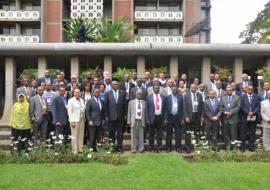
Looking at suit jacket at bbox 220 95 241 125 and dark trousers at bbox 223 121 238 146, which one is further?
dark trousers at bbox 223 121 238 146

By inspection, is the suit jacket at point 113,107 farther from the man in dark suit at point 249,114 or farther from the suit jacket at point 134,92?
the man in dark suit at point 249,114

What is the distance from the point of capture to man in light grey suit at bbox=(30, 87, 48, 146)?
42.5ft

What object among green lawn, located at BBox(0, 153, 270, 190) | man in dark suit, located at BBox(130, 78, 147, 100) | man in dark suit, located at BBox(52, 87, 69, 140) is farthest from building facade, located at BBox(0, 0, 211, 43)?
green lawn, located at BBox(0, 153, 270, 190)

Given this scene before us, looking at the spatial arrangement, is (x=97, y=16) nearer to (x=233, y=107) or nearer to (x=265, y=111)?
(x=233, y=107)

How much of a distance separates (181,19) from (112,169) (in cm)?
3449

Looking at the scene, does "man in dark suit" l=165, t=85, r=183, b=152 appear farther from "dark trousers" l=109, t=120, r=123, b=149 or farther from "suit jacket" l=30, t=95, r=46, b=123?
"suit jacket" l=30, t=95, r=46, b=123

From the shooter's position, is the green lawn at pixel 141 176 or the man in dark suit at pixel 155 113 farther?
the man in dark suit at pixel 155 113

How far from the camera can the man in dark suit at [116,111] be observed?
1328cm

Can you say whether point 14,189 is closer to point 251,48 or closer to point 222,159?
point 222,159

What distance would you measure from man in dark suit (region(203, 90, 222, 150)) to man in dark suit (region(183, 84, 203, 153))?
0.17 m

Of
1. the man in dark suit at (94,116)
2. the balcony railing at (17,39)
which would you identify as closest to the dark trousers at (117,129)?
the man in dark suit at (94,116)

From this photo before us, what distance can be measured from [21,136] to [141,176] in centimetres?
413

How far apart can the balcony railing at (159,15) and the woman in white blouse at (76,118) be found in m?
31.4

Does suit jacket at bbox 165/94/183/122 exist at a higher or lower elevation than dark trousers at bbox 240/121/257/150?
higher
